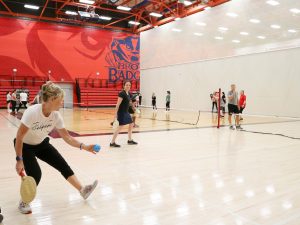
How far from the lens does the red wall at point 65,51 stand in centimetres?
2290

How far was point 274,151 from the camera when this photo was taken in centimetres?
620

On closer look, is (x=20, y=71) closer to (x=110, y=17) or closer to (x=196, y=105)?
(x=110, y=17)

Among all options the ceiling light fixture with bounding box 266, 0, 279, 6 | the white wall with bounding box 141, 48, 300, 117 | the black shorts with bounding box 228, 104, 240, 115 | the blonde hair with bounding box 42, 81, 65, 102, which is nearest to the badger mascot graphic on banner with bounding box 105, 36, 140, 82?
the white wall with bounding box 141, 48, 300, 117

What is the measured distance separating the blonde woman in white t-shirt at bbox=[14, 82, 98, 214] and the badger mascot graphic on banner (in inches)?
966

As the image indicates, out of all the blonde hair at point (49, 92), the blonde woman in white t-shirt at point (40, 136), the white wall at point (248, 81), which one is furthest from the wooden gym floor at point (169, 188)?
the white wall at point (248, 81)

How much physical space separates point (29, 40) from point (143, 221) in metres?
24.0

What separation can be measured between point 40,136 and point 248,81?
17.1m

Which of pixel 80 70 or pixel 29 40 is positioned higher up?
pixel 29 40

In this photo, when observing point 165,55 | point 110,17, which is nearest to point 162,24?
point 165,55

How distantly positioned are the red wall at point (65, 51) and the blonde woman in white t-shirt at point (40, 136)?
2224 centimetres

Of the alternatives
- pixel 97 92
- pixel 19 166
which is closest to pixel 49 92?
pixel 19 166

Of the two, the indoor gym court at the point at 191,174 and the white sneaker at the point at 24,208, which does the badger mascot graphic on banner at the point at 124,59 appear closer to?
the indoor gym court at the point at 191,174

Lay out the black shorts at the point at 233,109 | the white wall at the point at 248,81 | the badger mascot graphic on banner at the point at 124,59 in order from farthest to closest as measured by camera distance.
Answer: the badger mascot graphic on banner at the point at 124,59, the white wall at the point at 248,81, the black shorts at the point at 233,109

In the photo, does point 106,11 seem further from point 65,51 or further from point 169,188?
point 169,188
